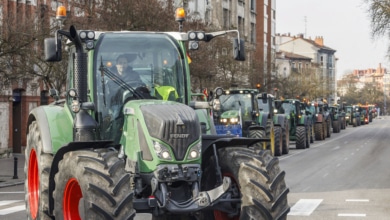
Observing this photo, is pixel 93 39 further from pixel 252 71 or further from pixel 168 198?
pixel 252 71

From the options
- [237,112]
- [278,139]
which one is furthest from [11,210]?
[278,139]

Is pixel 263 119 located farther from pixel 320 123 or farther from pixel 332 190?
pixel 320 123

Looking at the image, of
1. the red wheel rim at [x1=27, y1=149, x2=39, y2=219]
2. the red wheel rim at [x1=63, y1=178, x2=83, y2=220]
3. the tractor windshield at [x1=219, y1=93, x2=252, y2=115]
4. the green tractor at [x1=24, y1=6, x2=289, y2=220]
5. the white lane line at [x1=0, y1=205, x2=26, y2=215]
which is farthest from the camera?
the tractor windshield at [x1=219, y1=93, x2=252, y2=115]

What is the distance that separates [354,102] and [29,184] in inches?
6323

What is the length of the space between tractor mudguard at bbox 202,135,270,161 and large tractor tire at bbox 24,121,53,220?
6.64 ft

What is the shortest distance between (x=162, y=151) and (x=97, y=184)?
0.92 m

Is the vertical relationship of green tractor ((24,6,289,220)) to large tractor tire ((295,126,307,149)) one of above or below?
above

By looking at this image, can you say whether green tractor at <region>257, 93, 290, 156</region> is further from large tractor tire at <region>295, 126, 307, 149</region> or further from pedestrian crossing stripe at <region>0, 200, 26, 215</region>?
pedestrian crossing stripe at <region>0, 200, 26, 215</region>

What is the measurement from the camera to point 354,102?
16775 centimetres

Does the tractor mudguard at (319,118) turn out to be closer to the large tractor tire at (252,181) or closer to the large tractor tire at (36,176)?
the large tractor tire at (36,176)

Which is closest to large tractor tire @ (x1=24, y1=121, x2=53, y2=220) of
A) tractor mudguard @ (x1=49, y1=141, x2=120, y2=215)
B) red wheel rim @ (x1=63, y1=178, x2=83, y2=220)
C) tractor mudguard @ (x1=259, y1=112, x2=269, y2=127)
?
tractor mudguard @ (x1=49, y1=141, x2=120, y2=215)

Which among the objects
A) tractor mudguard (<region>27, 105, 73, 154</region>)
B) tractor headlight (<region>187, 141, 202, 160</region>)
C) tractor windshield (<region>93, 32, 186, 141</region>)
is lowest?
tractor headlight (<region>187, 141, 202, 160</region>)

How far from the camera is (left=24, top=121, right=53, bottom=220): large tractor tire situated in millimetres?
9586

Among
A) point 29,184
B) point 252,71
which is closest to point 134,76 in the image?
point 29,184
